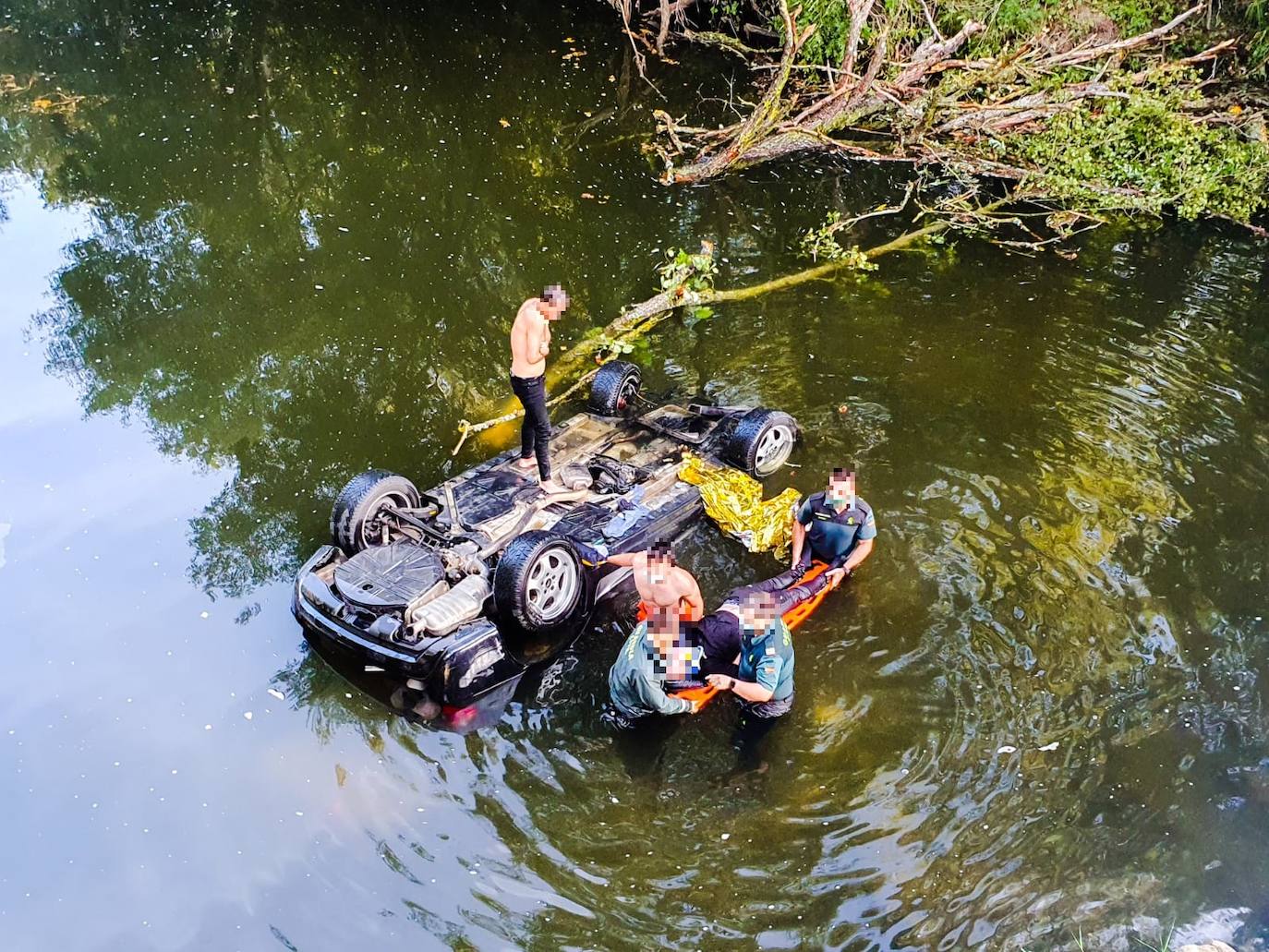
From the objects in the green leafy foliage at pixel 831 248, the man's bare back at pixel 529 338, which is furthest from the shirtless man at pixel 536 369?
the green leafy foliage at pixel 831 248

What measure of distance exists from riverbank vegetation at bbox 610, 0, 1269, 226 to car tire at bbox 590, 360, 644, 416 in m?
5.65

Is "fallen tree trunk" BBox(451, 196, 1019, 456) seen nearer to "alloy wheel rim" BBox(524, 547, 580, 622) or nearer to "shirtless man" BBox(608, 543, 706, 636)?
"alloy wheel rim" BBox(524, 547, 580, 622)

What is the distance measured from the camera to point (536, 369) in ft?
25.4

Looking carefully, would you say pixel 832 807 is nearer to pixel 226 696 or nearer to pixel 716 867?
pixel 716 867

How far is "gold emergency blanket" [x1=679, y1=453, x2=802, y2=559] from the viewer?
7.86 meters

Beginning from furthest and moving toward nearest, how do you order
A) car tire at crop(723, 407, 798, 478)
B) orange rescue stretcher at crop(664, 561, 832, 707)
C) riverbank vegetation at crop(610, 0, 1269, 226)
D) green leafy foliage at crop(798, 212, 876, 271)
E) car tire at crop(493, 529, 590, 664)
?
riverbank vegetation at crop(610, 0, 1269, 226) < green leafy foliage at crop(798, 212, 876, 271) < car tire at crop(723, 407, 798, 478) < orange rescue stretcher at crop(664, 561, 832, 707) < car tire at crop(493, 529, 590, 664)

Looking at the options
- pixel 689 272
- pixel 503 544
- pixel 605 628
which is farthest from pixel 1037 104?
pixel 503 544

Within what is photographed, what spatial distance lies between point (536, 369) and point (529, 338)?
0.28 metres

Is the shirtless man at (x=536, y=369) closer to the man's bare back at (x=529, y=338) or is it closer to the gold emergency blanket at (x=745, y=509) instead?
the man's bare back at (x=529, y=338)

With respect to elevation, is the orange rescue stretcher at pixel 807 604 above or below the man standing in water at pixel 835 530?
below

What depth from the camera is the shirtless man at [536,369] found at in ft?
24.9

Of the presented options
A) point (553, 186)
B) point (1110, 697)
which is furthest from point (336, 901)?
point (553, 186)

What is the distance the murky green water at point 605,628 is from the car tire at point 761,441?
660 millimetres

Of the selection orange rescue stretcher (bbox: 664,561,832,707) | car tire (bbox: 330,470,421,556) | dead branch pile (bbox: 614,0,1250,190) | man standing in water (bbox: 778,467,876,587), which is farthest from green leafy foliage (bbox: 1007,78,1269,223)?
car tire (bbox: 330,470,421,556)
